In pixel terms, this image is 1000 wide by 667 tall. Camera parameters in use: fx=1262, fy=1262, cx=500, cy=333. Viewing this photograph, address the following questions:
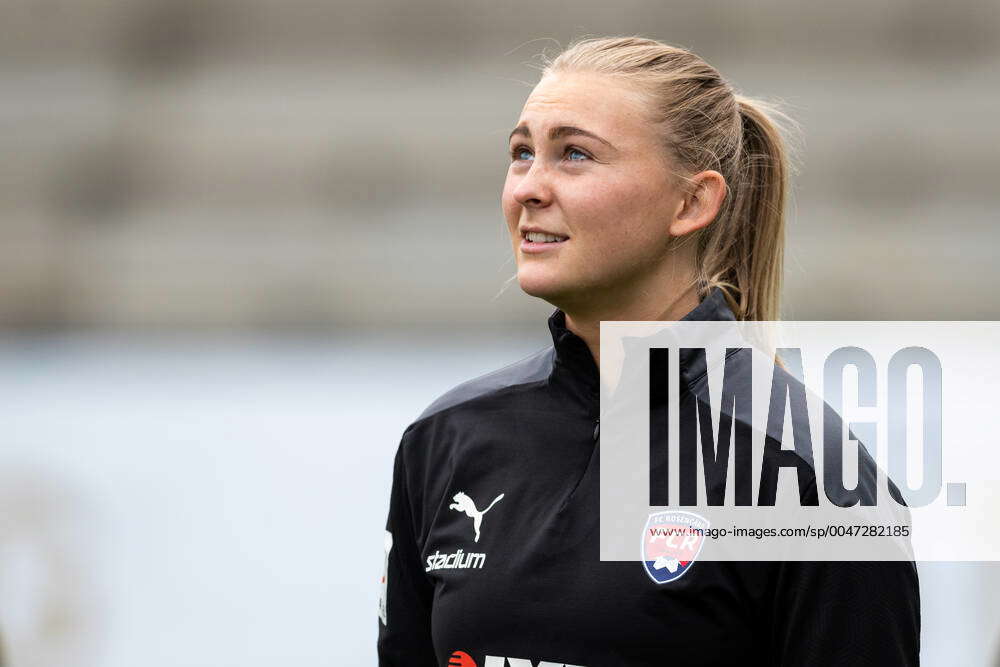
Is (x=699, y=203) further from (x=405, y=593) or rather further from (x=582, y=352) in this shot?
(x=405, y=593)

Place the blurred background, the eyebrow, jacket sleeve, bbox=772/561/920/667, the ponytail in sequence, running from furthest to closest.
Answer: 1. the blurred background
2. the ponytail
3. the eyebrow
4. jacket sleeve, bbox=772/561/920/667

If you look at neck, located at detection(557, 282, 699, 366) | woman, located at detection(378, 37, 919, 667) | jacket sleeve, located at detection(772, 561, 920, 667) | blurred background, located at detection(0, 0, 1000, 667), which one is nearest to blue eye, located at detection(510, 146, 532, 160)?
woman, located at detection(378, 37, 919, 667)

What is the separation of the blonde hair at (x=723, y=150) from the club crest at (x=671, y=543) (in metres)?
0.21

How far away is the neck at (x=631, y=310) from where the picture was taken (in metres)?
1.05

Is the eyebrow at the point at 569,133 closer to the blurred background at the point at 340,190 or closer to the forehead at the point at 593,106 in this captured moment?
the forehead at the point at 593,106

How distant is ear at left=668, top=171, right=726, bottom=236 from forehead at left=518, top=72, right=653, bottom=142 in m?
0.06

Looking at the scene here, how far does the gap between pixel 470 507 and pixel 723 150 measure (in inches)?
14.9

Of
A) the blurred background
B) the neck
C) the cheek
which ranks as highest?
the blurred background

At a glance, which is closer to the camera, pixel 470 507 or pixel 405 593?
pixel 470 507

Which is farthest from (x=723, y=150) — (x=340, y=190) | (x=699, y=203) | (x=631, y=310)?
(x=340, y=190)

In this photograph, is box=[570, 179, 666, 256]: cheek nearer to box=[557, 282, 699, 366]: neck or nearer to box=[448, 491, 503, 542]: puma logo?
box=[557, 282, 699, 366]: neck

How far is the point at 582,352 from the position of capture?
1.07 metres

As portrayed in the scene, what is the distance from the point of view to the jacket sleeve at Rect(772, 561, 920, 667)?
0.92 m

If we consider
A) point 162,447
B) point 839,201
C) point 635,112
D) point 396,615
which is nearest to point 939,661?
point 396,615
